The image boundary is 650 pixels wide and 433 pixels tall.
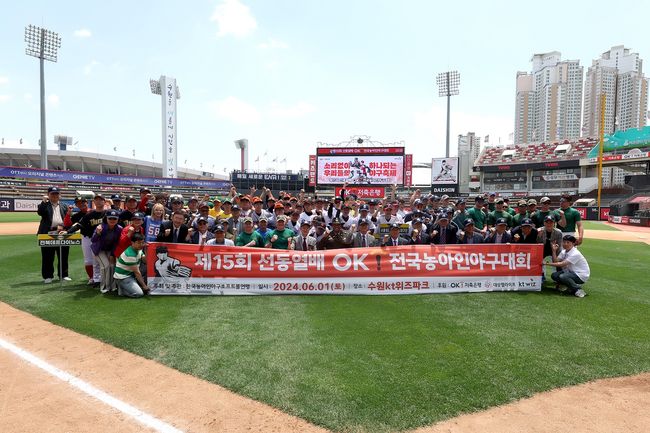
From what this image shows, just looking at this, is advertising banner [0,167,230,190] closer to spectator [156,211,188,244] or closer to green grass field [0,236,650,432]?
green grass field [0,236,650,432]

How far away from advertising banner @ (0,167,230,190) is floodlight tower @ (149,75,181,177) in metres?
3.63

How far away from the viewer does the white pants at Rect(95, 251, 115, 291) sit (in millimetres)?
7465

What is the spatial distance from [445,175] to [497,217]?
27474 millimetres

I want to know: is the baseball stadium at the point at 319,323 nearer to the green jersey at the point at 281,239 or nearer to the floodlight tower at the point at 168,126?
the green jersey at the point at 281,239

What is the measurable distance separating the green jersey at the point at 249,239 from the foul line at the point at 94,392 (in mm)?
3865

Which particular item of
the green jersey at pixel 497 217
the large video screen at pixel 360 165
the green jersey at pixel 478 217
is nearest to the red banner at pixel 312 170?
the large video screen at pixel 360 165

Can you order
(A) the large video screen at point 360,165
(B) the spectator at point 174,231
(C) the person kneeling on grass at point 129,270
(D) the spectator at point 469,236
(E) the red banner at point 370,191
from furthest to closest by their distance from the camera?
1. (E) the red banner at point 370,191
2. (A) the large video screen at point 360,165
3. (D) the spectator at point 469,236
4. (B) the spectator at point 174,231
5. (C) the person kneeling on grass at point 129,270

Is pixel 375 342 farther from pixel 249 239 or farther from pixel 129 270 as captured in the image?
pixel 129 270

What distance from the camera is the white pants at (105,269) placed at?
7.46 metres

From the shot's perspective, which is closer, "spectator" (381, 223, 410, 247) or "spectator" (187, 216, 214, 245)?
"spectator" (187, 216, 214, 245)

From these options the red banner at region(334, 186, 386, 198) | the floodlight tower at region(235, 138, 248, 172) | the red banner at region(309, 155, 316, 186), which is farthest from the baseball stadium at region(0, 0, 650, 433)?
the floodlight tower at region(235, 138, 248, 172)

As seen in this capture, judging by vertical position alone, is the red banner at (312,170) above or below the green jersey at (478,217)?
above

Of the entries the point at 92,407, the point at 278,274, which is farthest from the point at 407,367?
the point at 278,274

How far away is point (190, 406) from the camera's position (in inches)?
139
